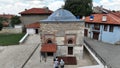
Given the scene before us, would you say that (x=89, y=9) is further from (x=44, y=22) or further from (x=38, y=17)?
(x=44, y=22)

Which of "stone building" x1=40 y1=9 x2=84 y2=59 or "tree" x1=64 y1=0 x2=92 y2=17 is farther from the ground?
"tree" x1=64 y1=0 x2=92 y2=17

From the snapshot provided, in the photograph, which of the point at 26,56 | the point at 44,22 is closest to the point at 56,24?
the point at 44,22

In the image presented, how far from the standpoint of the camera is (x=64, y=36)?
66.0 ft

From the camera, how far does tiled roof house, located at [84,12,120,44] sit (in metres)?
25.7

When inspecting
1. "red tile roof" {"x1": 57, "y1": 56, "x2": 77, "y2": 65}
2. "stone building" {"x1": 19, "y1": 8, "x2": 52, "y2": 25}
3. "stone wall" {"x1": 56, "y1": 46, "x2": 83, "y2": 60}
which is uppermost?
"stone building" {"x1": 19, "y1": 8, "x2": 52, "y2": 25}

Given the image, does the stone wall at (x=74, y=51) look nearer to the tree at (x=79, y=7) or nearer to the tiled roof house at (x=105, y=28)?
the tiled roof house at (x=105, y=28)

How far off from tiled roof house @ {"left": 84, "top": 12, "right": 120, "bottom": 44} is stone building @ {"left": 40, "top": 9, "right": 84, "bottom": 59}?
28.2 ft

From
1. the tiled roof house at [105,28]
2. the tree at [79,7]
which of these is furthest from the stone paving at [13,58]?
the tree at [79,7]

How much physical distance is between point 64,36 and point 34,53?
6.13m

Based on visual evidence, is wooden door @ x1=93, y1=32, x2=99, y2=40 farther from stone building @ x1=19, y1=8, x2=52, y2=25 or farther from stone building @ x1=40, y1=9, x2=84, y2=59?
stone building @ x1=19, y1=8, x2=52, y2=25

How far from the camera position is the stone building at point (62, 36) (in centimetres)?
1964

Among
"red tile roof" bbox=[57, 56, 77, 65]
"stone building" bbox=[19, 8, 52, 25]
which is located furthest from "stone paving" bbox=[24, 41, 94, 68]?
"stone building" bbox=[19, 8, 52, 25]

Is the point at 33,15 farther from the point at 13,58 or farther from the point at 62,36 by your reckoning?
the point at 62,36

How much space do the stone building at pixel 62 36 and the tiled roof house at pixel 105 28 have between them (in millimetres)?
8606
